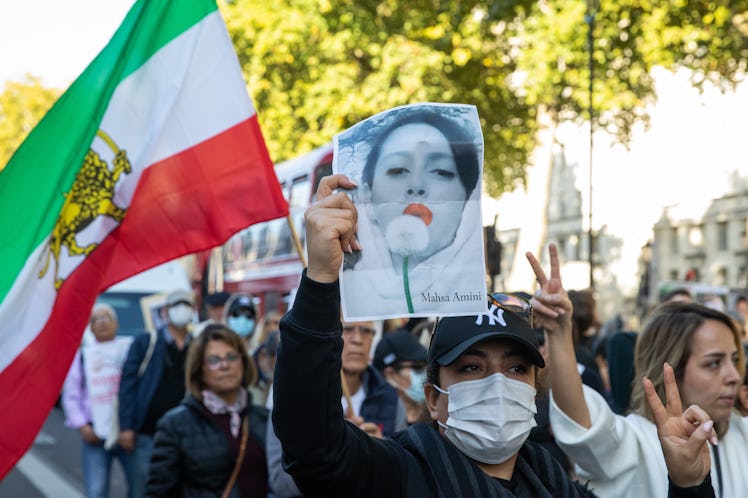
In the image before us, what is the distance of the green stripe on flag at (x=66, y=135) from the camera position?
14.5 feet

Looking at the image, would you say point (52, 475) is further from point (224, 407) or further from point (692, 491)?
point (692, 491)

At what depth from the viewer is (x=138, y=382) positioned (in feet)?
26.1

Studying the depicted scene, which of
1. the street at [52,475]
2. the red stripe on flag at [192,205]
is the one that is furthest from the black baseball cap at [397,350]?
the street at [52,475]

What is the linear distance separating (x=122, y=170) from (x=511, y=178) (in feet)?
72.9

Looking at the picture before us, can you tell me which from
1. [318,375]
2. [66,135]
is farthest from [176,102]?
[318,375]

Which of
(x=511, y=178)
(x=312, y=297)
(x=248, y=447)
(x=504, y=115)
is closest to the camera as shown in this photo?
(x=312, y=297)

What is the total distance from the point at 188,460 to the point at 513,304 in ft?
8.93

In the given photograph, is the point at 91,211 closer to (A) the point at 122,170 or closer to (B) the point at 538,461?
(A) the point at 122,170

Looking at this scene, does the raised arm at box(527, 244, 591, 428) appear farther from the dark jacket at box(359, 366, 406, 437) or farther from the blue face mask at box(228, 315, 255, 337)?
the blue face mask at box(228, 315, 255, 337)

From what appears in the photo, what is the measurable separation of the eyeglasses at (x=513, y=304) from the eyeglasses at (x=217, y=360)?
292 centimetres

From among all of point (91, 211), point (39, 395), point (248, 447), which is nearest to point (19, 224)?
point (91, 211)

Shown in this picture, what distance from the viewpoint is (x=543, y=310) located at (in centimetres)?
324

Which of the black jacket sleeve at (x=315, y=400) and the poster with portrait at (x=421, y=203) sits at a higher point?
the poster with portrait at (x=421, y=203)

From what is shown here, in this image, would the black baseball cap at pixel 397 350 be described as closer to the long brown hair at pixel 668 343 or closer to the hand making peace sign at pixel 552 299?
the long brown hair at pixel 668 343
